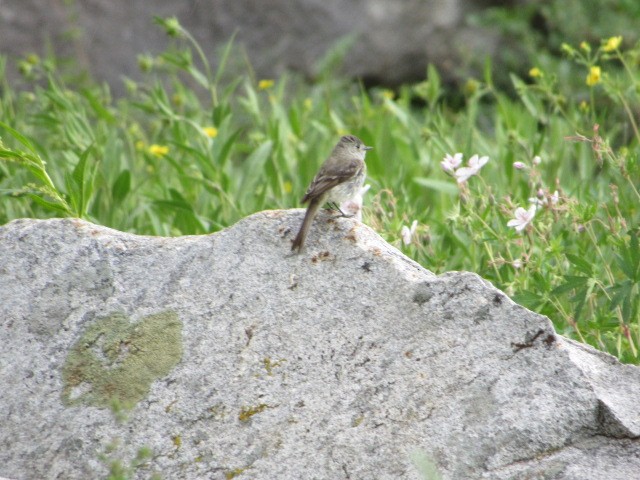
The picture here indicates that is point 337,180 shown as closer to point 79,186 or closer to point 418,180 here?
point 79,186

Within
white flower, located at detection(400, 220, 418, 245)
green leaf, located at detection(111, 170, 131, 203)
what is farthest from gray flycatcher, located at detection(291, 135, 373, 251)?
green leaf, located at detection(111, 170, 131, 203)

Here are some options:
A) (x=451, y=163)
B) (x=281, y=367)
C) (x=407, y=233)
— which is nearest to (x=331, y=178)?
(x=407, y=233)

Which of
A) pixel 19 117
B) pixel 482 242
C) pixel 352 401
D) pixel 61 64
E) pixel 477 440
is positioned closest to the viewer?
pixel 477 440

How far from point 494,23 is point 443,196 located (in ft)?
13.3

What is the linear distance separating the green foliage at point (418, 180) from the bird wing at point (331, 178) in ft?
0.58

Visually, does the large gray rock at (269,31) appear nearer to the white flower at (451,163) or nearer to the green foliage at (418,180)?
the green foliage at (418,180)

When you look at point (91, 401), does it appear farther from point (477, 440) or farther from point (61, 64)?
point (61, 64)

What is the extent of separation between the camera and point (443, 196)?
6.00m

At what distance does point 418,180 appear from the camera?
558cm

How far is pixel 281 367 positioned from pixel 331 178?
1222mm

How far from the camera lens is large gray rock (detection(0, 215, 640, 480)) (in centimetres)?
278

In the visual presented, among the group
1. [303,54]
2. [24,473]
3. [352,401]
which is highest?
[352,401]

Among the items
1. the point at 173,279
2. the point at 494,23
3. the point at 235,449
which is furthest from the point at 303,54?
the point at 235,449

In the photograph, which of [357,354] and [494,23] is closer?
[357,354]
